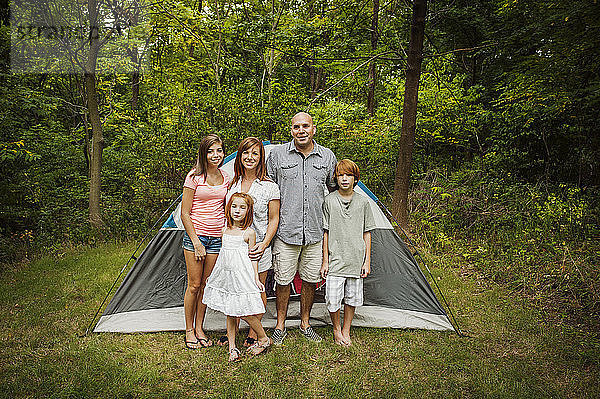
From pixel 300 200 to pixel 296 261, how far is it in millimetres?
477

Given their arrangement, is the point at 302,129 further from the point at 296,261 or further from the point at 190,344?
the point at 190,344

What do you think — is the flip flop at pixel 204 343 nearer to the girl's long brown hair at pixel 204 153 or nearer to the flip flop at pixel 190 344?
the flip flop at pixel 190 344

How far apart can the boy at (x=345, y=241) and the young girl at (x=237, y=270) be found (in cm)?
60

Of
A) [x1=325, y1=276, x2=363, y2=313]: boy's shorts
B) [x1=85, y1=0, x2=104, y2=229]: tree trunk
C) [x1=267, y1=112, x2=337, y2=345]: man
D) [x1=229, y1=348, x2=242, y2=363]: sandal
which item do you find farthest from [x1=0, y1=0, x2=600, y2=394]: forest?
[x1=229, y1=348, x2=242, y2=363]: sandal

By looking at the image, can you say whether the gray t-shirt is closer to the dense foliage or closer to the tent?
the tent

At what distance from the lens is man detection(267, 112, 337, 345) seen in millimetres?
3162

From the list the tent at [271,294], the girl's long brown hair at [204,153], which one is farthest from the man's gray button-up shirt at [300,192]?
the tent at [271,294]

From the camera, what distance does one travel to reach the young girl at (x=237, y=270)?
9.75 feet

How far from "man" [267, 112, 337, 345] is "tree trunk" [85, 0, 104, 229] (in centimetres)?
420

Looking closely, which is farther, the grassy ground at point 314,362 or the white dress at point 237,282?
the white dress at point 237,282

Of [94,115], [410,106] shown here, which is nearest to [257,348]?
[410,106]

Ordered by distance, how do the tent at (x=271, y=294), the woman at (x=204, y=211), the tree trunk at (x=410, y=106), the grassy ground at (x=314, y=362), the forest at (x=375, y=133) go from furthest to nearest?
the forest at (x=375, y=133)
the tree trunk at (x=410, y=106)
the tent at (x=271, y=294)
the woman at (x=204, y=211)
the grassy ground at (x=314, y=362)

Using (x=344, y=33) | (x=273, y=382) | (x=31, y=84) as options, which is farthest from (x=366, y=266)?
(x=31, y=84)

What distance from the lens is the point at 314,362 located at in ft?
10.1
